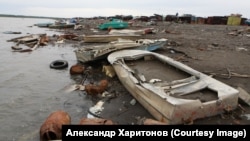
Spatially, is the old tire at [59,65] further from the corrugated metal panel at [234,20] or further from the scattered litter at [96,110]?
the corrugated metal panel at [234,20]

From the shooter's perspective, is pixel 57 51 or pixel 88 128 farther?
pixel 57 51

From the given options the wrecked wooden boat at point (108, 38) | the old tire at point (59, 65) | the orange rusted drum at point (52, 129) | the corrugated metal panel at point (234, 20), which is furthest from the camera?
the corrugated metal panel at point (234, 20)

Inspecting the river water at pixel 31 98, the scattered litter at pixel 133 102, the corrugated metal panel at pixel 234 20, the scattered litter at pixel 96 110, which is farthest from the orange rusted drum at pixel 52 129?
the corrugated metal panel at pixel 234 20

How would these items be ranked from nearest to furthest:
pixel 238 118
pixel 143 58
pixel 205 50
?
pixel 238 118, pixel 143 58, pixel 205 50

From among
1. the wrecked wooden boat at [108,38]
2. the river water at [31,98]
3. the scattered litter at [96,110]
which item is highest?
the wrecked wooden boat at [108,38]

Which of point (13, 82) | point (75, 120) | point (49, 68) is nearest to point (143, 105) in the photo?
point (75, 120)

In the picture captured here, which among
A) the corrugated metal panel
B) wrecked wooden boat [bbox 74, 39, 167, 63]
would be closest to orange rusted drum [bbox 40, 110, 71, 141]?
wrecked wooden boat [bbox 74, 39, 167, 63]

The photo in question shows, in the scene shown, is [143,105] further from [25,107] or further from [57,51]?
[57,51]

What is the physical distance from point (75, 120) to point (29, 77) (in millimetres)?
5227

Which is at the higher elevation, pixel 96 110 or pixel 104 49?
pixel 104 49

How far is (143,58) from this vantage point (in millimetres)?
9625

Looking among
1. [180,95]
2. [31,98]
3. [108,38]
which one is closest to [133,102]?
[180,95]

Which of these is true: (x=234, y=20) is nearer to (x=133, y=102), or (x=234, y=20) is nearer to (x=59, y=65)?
Result: (x=59, y=65)

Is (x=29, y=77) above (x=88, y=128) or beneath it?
beneath
